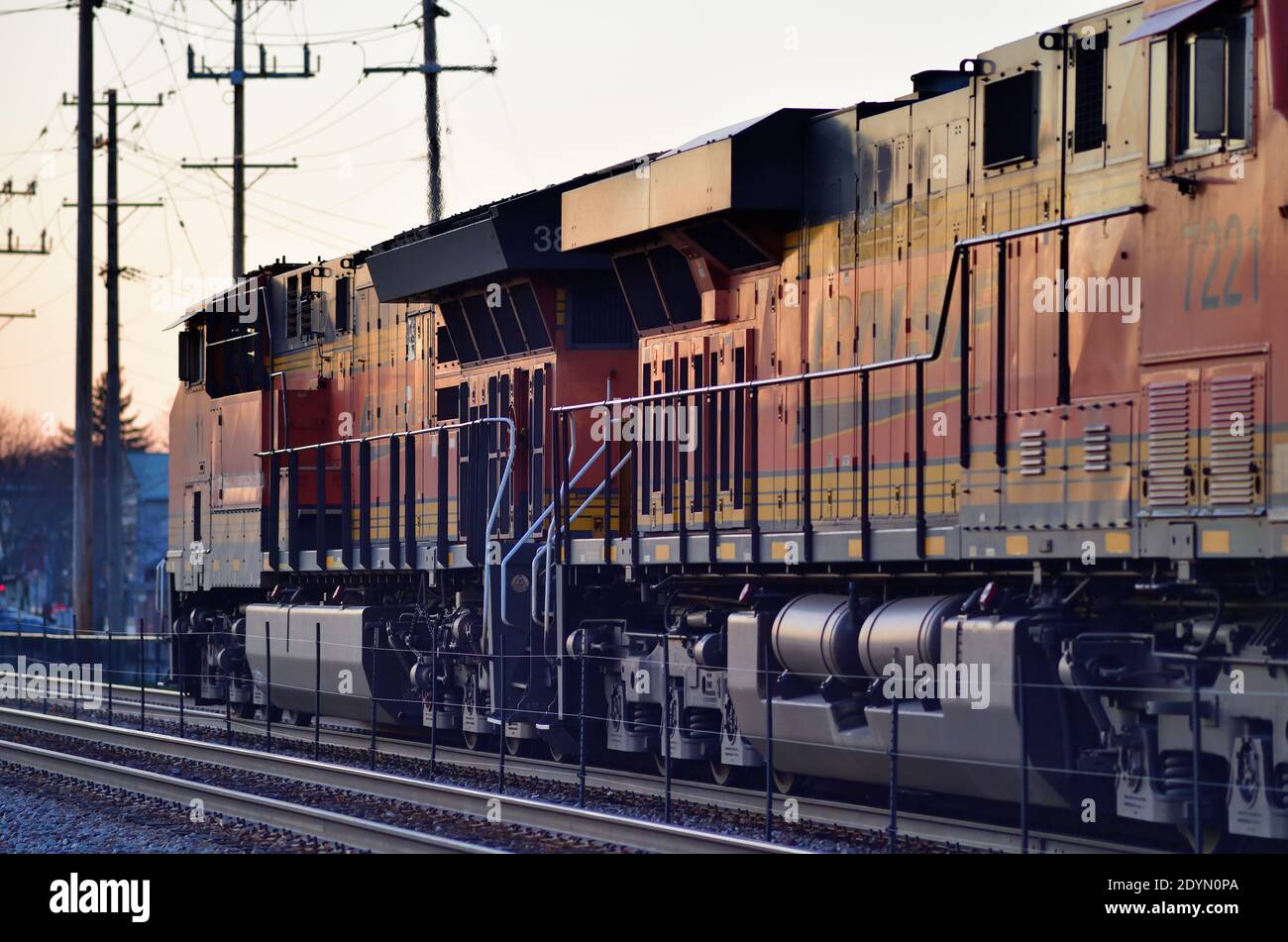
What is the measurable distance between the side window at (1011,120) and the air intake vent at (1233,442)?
262 centimetres

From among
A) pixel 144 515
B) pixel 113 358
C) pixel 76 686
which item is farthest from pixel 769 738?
pixel 144 515

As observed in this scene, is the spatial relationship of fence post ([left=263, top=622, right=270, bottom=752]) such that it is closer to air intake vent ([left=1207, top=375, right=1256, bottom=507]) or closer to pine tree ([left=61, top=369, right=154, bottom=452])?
air intake vent ([left=1207, top=375, right=1256, bottom=507])

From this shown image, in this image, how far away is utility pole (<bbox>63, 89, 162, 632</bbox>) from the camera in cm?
3719

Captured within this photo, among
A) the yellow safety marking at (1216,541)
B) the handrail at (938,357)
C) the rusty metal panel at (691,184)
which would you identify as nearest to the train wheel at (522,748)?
the handrail at (938,357)

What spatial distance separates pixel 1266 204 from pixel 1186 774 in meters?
3.03

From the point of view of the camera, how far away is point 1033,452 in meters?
11.2

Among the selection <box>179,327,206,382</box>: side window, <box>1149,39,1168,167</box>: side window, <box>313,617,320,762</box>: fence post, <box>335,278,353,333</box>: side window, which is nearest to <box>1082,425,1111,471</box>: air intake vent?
<box>1149,39,1168,167</box>: side window

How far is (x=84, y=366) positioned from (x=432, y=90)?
9.02 metres

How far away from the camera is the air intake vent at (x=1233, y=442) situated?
9609 millimetres

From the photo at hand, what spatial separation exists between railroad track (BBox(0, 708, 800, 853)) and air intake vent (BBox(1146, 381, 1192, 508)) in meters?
2.74

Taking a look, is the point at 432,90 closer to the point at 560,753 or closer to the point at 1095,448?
the point at 560,753

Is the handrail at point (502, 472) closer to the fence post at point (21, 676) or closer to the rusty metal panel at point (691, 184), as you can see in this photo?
the rusty metal panel at point (691, 184)
